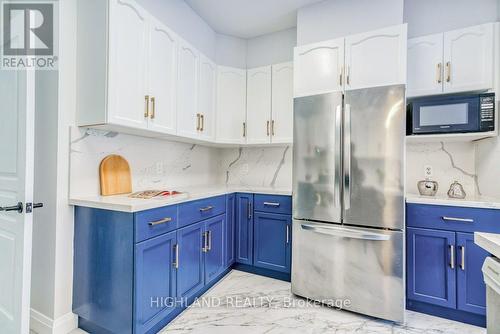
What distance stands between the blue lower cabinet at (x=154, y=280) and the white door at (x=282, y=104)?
1551 mm

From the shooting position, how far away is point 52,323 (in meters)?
1.62

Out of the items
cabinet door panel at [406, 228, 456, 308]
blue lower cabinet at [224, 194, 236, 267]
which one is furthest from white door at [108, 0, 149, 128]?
cabinet door panel at [406, 228, 456, 308]

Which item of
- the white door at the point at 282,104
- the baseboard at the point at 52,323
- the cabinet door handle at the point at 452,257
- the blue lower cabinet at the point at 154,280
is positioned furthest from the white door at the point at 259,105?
the baseboard at the point at 52,323

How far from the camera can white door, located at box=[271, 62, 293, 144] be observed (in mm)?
2678

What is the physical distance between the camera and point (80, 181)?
1739 millimetres

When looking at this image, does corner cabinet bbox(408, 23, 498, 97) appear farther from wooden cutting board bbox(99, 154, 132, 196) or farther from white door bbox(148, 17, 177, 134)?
wooden cutting board bbox(99, 154, 132, 196)

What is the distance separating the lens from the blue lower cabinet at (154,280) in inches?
58.4

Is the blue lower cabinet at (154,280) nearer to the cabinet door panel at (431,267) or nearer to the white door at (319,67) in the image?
the white door at (319,67)

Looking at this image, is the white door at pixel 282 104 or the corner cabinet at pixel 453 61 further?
the white door at pixel 282 104

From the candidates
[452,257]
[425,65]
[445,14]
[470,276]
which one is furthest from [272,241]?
[445,14]

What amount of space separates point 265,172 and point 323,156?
3.89 ft

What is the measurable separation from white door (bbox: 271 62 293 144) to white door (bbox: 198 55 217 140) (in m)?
0.68

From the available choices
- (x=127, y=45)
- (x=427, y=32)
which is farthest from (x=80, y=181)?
(x=427, y=32)

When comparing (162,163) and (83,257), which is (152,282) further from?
(162,163)
